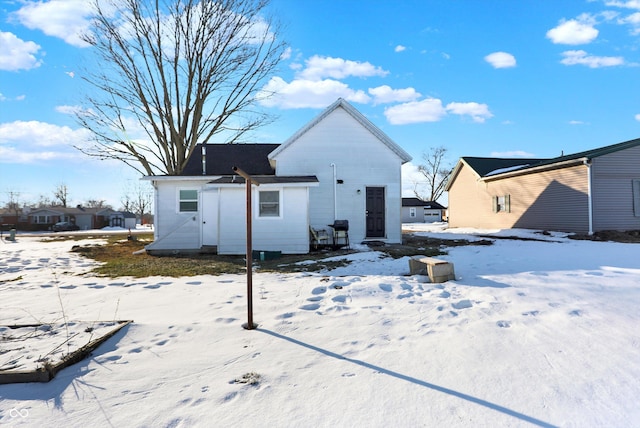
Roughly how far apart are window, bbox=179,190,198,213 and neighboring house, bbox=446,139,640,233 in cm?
1725

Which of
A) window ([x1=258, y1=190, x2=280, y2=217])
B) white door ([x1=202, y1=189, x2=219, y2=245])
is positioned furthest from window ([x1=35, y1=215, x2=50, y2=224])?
window ([x1=258, y1=190, x2=280, y2=217])

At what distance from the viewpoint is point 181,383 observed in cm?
277

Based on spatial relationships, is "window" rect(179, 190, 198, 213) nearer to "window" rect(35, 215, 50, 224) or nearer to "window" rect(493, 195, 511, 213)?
"window" rect(493, 195, 511, 213)

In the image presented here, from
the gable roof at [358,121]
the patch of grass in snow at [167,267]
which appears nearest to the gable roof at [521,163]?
the gable roof at [358,121]

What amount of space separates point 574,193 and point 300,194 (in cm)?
1305

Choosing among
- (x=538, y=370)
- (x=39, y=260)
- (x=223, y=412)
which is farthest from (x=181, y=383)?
(x=39, y=260)

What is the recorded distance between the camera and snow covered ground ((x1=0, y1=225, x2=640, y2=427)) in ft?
7.72

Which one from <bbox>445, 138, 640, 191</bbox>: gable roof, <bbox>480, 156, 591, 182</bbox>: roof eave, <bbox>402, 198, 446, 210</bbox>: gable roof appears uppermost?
<bbox>445, 138, 640, 191</bbox>: gable roof

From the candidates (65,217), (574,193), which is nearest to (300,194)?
(574,193)

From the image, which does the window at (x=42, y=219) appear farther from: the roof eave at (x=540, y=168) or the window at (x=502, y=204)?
the window at (x=502, y=204)

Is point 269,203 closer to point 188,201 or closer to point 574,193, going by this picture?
point 188,201

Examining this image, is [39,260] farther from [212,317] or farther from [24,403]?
[24,403]

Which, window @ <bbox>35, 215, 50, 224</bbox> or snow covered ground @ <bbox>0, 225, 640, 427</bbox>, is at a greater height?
window @ <bbox>35, 215, 50, 224</bbox>

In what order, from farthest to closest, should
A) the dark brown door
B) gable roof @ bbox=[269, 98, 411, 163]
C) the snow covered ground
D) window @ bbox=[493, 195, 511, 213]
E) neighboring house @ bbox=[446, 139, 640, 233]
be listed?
1. window @ bbox=[493, 195, 511, 213]
2. neighboring house @ bbox=[446, 139, 640, 233]
3. the dark brown door
4. gable roof @ bbox=[269, 98, 411, 163]
5. the snow covered ground
